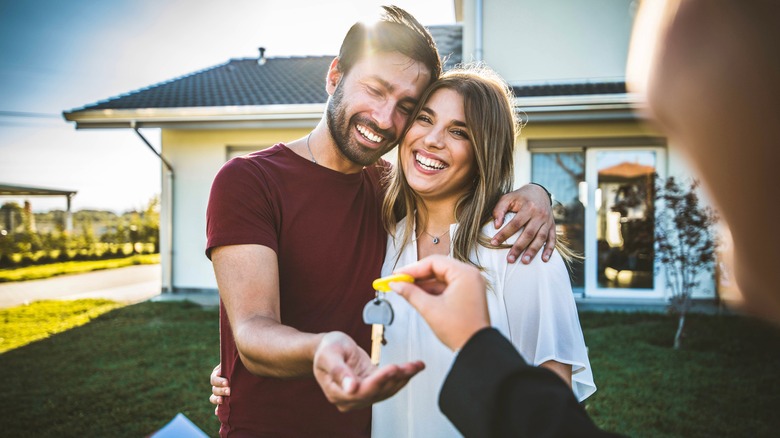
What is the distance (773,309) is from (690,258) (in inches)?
286

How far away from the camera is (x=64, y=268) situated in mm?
16641

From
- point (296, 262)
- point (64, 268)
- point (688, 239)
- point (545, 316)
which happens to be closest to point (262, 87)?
point (688, 239)

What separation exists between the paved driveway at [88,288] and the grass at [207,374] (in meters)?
3.57

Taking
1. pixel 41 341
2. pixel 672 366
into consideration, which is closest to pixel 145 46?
pixel 41 341

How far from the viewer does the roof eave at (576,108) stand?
8195 mm

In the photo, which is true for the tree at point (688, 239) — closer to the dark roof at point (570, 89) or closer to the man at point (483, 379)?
the dark roof at point (570, 89)

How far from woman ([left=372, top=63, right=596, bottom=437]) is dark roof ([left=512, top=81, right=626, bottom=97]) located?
6.20m

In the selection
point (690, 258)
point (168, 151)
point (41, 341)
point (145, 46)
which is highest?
point (145, 46)

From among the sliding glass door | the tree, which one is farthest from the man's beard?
the sliding glass door

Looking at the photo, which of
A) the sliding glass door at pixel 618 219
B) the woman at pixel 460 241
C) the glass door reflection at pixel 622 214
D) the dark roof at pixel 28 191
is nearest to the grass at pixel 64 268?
the dark roof at pixel 28 191

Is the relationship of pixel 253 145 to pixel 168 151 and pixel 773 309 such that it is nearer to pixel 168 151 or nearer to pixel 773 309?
pixel 168 151

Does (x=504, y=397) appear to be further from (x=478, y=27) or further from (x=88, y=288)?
(x=88, y=288)

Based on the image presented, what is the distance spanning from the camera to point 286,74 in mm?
12188

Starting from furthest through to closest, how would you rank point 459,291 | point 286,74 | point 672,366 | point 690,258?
point 286,74 < point 690,258 < point 672,366 < point 459,291
